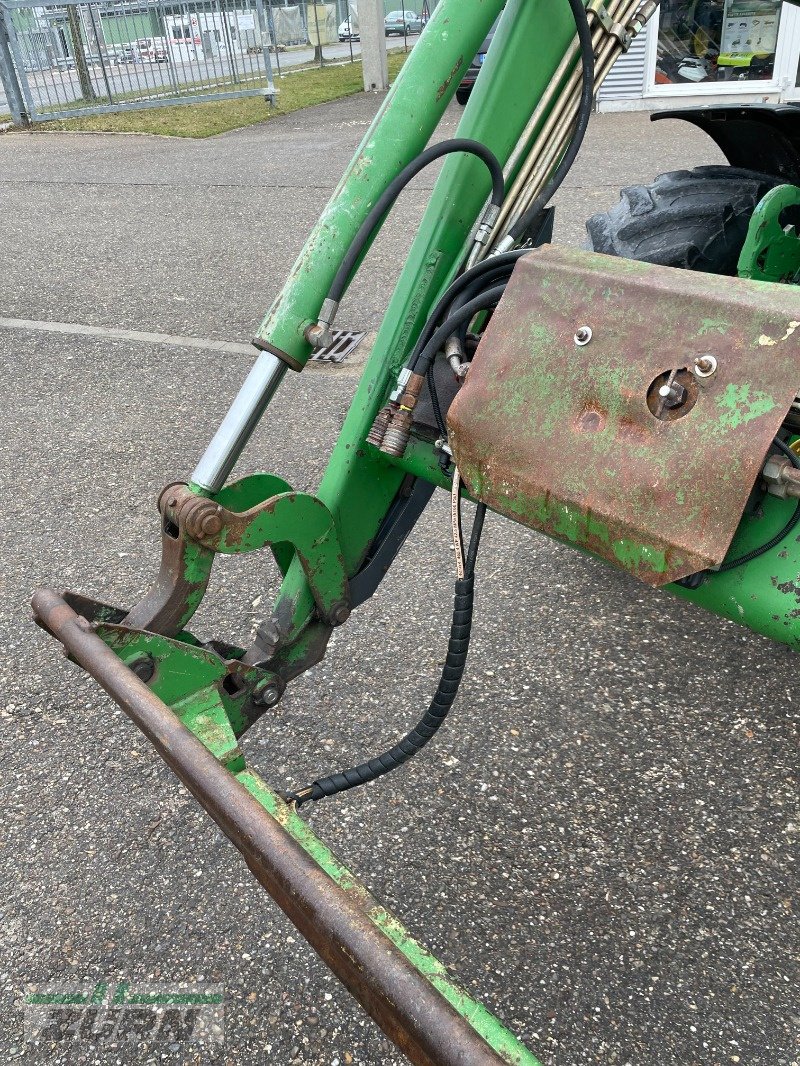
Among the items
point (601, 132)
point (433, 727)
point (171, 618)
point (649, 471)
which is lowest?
point (601, 132)

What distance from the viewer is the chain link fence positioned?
13.5m

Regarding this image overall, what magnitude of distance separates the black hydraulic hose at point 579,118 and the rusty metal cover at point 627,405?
11.5 inches

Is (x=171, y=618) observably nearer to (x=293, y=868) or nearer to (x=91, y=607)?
(x=91, y=607)

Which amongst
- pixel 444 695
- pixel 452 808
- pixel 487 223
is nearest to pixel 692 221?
pixel 487 223

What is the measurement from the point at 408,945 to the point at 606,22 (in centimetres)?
159

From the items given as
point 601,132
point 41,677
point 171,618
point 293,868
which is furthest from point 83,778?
point 601,132

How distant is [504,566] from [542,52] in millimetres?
1682

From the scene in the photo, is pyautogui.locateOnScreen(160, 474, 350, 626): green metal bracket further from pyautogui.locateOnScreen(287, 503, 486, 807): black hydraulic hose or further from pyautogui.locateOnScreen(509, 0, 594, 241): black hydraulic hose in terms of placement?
pyautogui.locateOnScreen(509, 0, 594, 241): black hydraulic hose

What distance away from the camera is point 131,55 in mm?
14539

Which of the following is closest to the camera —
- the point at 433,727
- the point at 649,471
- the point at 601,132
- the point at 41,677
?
the point at 649,471

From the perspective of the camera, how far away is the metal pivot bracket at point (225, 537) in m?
1.59

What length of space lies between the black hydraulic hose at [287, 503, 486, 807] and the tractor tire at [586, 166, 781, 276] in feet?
3.79

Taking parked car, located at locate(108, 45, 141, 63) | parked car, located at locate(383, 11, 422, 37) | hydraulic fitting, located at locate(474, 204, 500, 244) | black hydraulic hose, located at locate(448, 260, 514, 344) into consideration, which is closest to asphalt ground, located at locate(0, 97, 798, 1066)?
black hydraulic hose, located at locate(448, 260, 514, 344)

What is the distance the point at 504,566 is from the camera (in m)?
3.11
